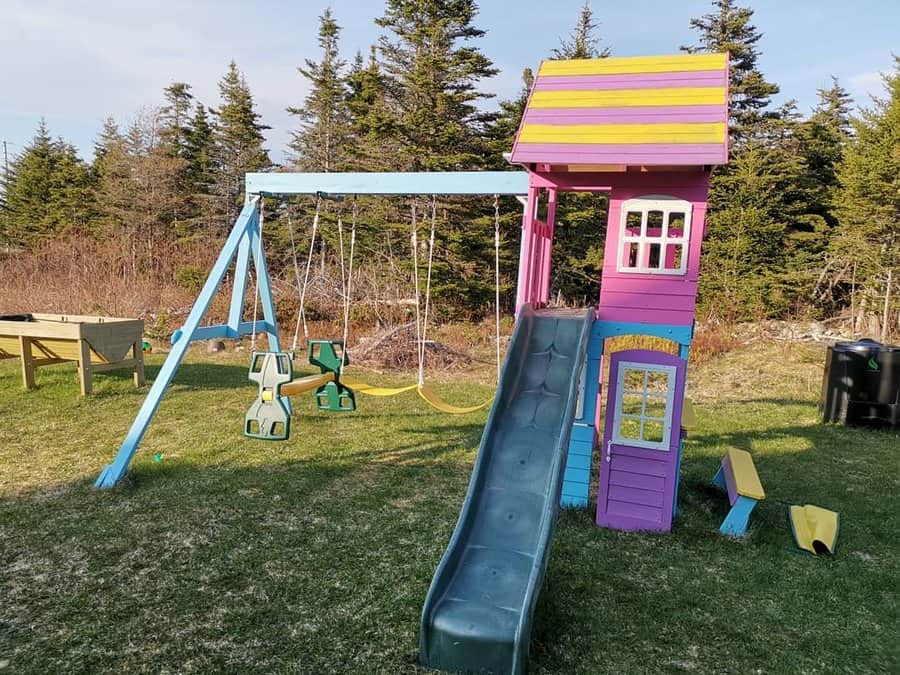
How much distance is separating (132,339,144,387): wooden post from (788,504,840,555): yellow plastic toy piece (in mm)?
8943

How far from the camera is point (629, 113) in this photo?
16.4 ft

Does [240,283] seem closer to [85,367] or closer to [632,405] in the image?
[85,367]

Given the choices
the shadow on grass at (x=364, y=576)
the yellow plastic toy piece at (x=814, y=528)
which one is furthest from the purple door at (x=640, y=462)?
the yellow plastic toy piece at (x=814, y=528)

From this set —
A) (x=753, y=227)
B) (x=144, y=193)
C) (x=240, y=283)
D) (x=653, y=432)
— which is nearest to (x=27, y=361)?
(x=240, y=283)

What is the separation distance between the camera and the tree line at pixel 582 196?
1445 centimetres

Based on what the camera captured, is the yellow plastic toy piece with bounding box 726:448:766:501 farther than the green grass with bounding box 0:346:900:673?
Yes

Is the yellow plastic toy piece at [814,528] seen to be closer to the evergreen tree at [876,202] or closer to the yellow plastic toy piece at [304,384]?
the yellow plastic toy piece at [304,384]

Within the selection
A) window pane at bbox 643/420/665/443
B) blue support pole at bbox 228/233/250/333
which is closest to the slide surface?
blue support pole at bbox 228/233/250/333

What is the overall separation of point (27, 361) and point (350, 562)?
7.23 meters

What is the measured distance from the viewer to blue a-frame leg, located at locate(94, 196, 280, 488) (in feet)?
17.9

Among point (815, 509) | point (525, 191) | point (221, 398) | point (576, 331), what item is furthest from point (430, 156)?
point (815, 509)

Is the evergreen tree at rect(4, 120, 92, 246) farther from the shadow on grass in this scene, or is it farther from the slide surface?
the slide surface

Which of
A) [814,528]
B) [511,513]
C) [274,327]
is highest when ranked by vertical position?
[274,327]

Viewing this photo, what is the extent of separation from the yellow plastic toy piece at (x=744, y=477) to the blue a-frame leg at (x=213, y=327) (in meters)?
4.99
